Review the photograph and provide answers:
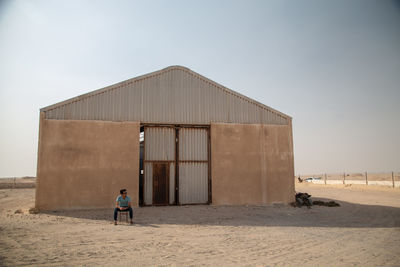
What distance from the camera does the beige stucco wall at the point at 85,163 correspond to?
14.2m

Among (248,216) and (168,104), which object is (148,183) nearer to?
(168,104)

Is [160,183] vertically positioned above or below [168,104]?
below

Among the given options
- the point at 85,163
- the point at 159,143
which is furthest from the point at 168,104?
the point at 85,163

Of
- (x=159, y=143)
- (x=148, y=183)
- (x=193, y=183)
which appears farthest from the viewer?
(x=193, y=183)

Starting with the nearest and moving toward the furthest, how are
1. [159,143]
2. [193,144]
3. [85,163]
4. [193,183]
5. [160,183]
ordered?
[85,163] < [160,183] < [159,143] < [193,183] < [193,144]

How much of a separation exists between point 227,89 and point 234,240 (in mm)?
10407

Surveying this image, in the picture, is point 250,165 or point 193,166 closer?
point 193,166

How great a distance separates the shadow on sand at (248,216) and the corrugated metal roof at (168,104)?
15.4 ft

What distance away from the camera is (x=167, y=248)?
23.6 ft

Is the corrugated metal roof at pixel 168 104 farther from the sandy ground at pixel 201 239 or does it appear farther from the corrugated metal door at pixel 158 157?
the sandy ground at pixel 201 239

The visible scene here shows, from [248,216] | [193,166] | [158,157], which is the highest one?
[158,157]

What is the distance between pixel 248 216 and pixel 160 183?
5.26 metres

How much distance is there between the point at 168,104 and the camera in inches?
639

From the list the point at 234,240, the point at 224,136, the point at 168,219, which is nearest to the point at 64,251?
the point at 234,240
